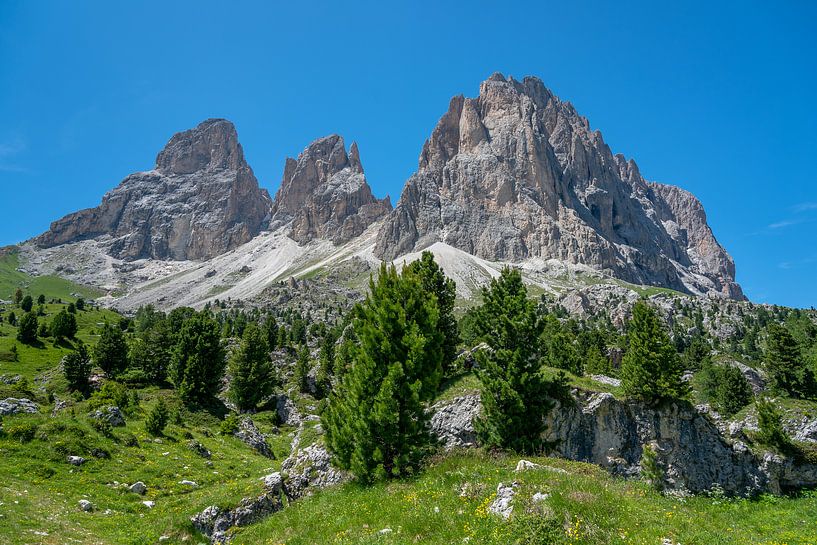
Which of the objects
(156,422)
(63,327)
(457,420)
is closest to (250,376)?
(156,422)

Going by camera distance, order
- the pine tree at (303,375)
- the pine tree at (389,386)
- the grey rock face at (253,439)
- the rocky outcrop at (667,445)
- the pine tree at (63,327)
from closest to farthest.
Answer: the pine tree at (389,386), the rocky outcrop at (667,445), the grey rock face at (253,439), the pine tree at (303,375), the pine tree at (63,327)

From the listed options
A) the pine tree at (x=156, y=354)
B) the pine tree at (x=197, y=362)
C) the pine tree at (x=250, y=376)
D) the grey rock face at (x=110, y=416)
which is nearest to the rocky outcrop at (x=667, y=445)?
the grey rock face at (x=110, y=416)

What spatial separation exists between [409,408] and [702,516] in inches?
417

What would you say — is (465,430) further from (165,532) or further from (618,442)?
(165,532)

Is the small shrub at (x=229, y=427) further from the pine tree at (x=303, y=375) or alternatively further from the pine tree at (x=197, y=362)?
the pine tree at (x=303, y=375)

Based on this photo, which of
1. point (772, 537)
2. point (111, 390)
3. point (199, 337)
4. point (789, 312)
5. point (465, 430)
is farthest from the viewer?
point (789, 312)

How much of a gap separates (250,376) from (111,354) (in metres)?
18.1

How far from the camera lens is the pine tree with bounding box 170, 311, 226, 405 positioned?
1761 inches

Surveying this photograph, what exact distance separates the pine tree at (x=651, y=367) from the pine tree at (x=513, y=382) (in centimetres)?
1211

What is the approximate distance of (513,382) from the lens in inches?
989

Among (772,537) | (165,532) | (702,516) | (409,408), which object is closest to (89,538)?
(165,532)

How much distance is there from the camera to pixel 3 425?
920 inches

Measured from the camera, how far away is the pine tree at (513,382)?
79.9 feet

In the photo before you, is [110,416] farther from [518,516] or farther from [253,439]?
[518,516]
